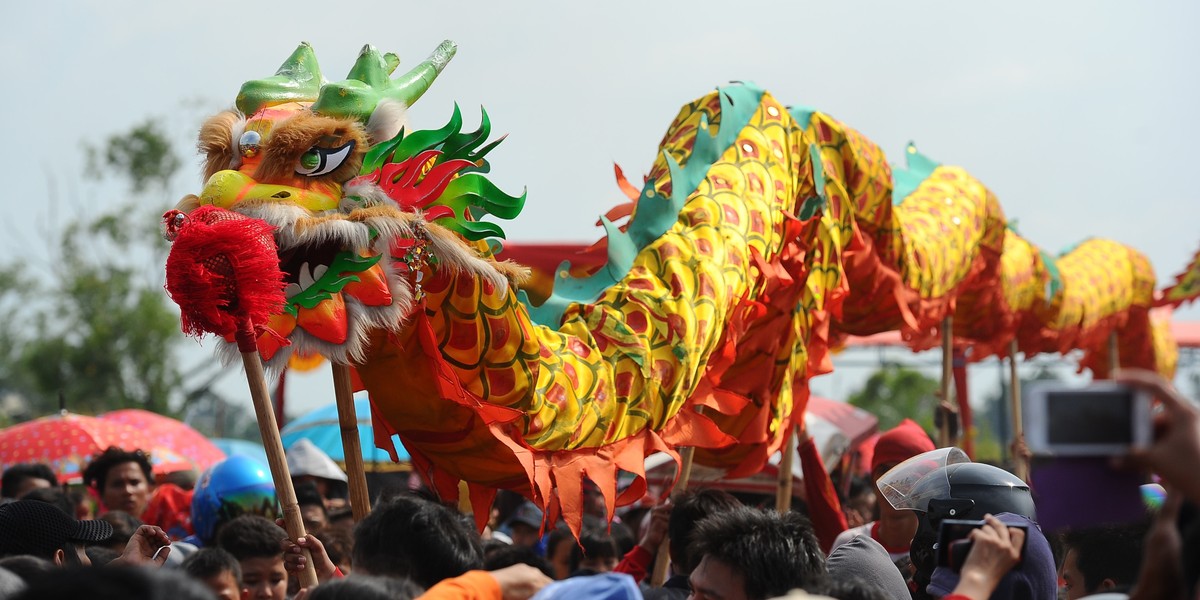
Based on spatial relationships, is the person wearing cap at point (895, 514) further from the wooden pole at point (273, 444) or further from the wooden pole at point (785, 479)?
the wooden pole at point (273, 444)

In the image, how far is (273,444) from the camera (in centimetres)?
272

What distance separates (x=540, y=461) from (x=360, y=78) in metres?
1.08

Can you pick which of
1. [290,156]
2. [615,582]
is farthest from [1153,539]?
[290,156]

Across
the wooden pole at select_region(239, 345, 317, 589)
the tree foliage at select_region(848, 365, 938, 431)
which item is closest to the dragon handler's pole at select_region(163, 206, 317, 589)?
the wooden pole at select_region(239, 345, 317, 589)

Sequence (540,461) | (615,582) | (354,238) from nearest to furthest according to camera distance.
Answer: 1. (615,582)
2. (354,238)
3. (540,461)

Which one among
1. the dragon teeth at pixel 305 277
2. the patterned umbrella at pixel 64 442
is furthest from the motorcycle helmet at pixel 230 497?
the patterned umbrella at pixel 64 442

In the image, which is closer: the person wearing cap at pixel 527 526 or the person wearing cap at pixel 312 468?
the person wearing cap at pixel 527 526

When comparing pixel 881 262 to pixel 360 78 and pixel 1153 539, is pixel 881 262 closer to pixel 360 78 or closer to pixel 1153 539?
pixel 360 78

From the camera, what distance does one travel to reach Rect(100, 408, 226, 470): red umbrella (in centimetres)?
739

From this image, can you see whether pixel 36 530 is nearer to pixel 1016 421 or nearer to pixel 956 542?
pixel 956 542

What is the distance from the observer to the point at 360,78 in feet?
10.6

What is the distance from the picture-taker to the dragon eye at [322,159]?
304 centimetres

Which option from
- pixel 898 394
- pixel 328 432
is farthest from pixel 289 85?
pixel 898 394

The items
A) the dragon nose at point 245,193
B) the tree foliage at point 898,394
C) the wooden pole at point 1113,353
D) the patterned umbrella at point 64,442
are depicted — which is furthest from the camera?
the tree foliage at point 898,394
